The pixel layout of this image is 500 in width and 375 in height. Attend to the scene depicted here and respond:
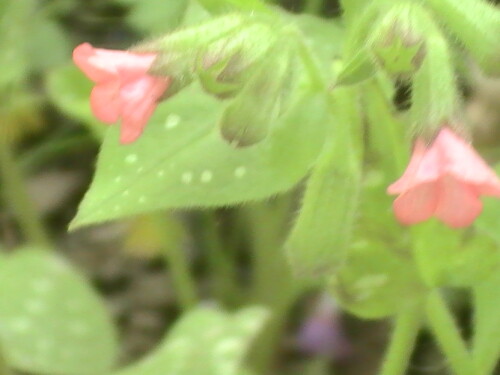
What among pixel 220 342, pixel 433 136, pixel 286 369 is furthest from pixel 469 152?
pixel 286 369

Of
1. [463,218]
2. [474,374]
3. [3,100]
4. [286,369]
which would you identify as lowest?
[286,369]

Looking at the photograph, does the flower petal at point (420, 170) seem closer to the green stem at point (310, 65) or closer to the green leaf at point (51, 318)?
the green stem at point (310, 65)

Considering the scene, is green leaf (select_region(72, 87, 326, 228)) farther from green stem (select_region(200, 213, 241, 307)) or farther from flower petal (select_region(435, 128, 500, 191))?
green stem (select_region(200, 213, 241, 307))

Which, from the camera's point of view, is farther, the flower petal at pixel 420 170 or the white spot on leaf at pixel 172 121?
the white spot on leaf at pixel 172 121

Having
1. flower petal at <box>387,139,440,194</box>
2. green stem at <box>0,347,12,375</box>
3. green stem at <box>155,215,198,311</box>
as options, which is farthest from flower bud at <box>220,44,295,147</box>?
green stem at <box>155,215,198,311</box>

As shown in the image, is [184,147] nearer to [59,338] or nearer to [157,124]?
[157,124]

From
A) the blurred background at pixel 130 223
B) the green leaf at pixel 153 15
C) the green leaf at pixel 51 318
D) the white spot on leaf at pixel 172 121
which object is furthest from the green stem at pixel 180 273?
the white spot on leaf at pixel 172 121

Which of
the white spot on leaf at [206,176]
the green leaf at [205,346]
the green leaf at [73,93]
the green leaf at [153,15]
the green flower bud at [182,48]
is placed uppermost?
the green flower bud at [182,48]
